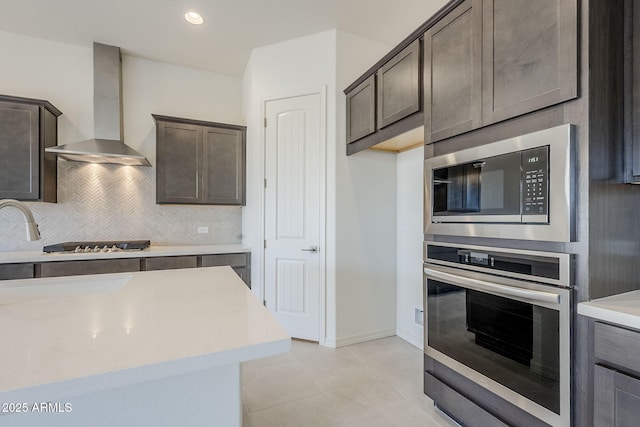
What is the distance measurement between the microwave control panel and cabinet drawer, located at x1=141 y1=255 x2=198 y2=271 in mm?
2976

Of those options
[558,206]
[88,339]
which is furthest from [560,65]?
[88,339]

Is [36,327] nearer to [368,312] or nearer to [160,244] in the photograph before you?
[368,312]

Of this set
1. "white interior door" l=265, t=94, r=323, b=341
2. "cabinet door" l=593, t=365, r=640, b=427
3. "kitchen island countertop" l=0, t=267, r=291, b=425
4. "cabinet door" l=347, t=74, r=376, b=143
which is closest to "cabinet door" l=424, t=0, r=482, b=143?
"cabinet door" l=347, t=74, r=376, b=143

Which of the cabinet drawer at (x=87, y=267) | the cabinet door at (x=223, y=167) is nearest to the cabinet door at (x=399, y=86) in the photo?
the cabinet door at (x=223, y=167)

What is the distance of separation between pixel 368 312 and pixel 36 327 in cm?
265

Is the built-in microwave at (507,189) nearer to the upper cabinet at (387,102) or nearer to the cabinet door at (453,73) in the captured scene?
the cabinet door at (453,73)

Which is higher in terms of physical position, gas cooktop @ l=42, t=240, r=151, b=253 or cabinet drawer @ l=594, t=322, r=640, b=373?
gas cooktop @ l=42, t=240, r=151, b=253

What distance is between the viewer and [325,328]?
2951 millimetres

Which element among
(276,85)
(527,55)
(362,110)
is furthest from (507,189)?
(276,85)

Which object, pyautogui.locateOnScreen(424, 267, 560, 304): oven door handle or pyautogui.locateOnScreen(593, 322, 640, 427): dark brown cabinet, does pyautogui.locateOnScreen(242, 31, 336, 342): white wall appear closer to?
pyautogui.locateOnScreen(424, 267, 560, 304): oven door handle

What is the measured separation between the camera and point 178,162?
339cm

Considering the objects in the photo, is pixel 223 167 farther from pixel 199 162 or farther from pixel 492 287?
pixel 492 287

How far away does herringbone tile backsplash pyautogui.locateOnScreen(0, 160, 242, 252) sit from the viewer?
10.5 ft

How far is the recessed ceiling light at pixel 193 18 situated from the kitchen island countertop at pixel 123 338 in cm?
260
